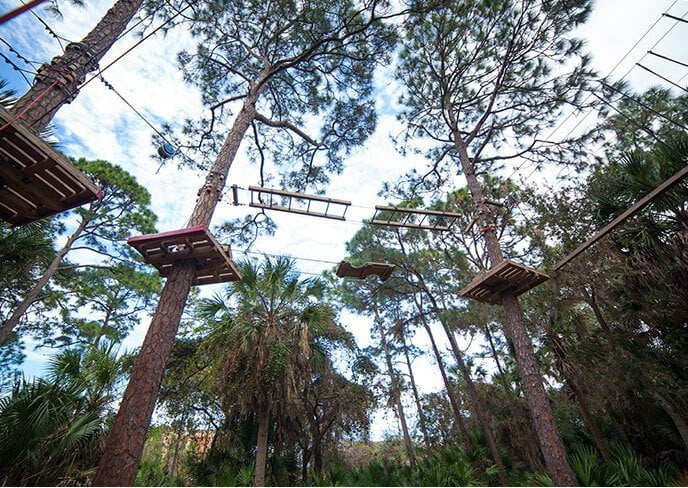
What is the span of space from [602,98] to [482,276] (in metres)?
5.19

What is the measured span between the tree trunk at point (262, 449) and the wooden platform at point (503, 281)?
203 inches

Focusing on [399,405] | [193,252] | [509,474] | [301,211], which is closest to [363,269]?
[301,211]

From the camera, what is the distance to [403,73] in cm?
854

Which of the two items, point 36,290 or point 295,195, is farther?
point 36,290

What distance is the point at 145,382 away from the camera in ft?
9.82

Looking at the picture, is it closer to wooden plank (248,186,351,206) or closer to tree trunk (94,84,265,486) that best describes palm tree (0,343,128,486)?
tree trunk (94,84,265,486)

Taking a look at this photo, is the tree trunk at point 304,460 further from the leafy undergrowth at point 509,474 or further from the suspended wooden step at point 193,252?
the suspended wooden step at point 193,252

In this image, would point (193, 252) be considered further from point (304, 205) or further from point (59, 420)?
point (59, 420)

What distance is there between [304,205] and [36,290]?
9.33 m

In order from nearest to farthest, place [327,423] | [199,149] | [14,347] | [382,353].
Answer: [199,149] → [327,423] → [14,347] → [382,353]

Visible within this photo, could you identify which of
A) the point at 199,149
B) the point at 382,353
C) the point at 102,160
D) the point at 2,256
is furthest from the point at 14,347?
the point at 382,353

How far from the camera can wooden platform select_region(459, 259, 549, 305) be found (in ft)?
16.3

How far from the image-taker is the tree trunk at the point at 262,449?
641 centimetres

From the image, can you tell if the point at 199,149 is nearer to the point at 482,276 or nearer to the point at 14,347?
the point at 482,276
